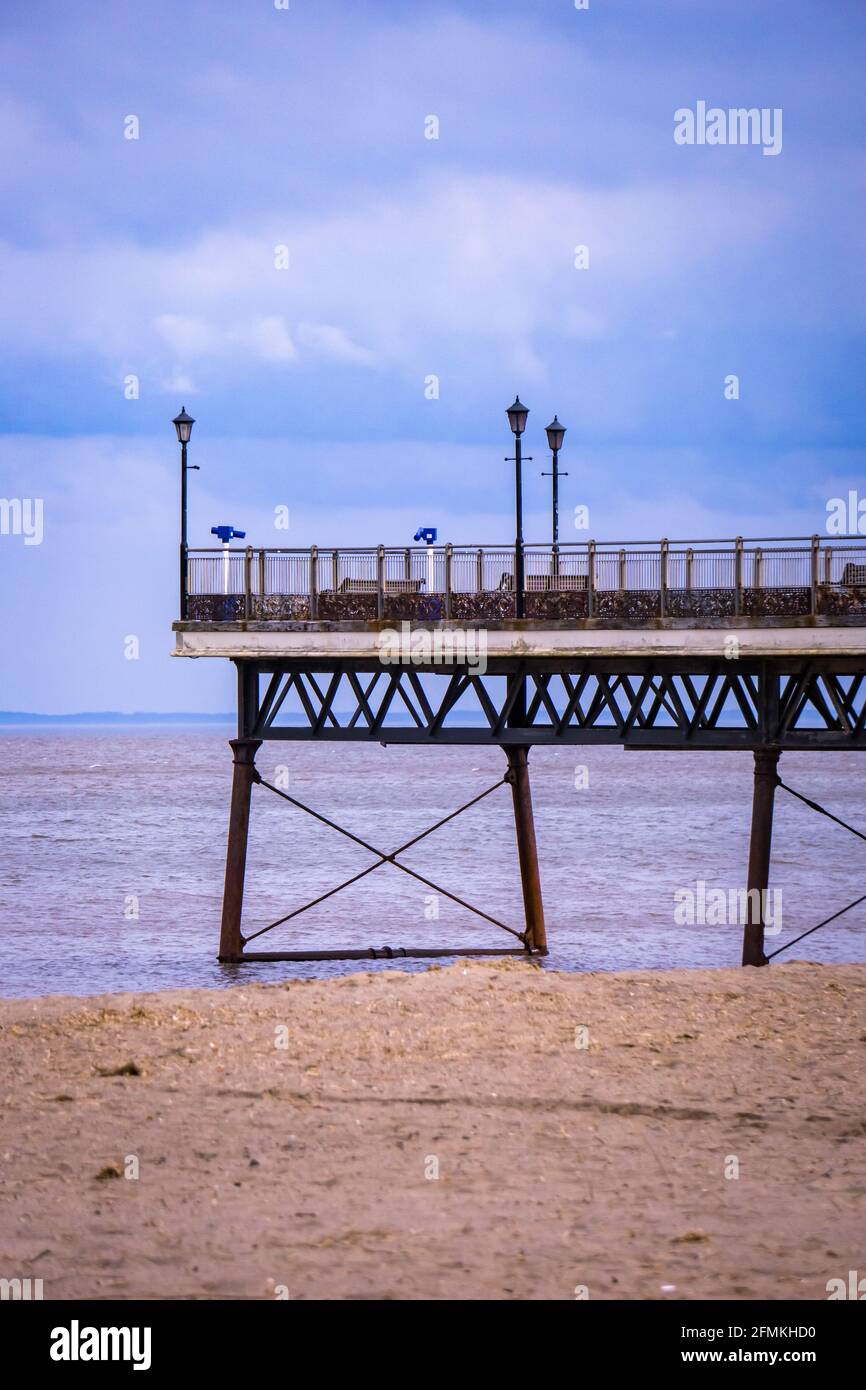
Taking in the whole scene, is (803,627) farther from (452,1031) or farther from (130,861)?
(130,861)

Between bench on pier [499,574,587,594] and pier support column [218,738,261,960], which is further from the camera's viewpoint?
pier support column [218,738,261,960]

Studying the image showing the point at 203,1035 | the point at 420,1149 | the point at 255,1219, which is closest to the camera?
the point at 255,1219

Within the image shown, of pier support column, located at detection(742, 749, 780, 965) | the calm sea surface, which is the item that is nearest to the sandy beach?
pier support column, located at detection(742, 749, 780, 965)

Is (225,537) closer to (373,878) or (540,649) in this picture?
(540,649)

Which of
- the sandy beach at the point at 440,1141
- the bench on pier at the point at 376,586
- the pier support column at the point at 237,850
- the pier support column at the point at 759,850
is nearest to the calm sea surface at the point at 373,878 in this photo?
the pier support column at the point at 237,850

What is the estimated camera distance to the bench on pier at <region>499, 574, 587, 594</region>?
25703 mm

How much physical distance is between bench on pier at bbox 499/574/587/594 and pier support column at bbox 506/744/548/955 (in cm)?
321

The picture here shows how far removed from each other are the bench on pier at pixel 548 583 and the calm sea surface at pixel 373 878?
6893mm

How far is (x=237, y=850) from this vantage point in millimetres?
26734

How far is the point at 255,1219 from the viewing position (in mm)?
9141

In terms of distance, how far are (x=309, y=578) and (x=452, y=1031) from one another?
1383cm

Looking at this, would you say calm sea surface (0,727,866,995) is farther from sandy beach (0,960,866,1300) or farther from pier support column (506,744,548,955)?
sandy beach (0,960,866,1300)

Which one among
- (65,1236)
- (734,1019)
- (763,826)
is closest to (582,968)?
(763,826)

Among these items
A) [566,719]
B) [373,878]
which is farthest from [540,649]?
[373,878]
